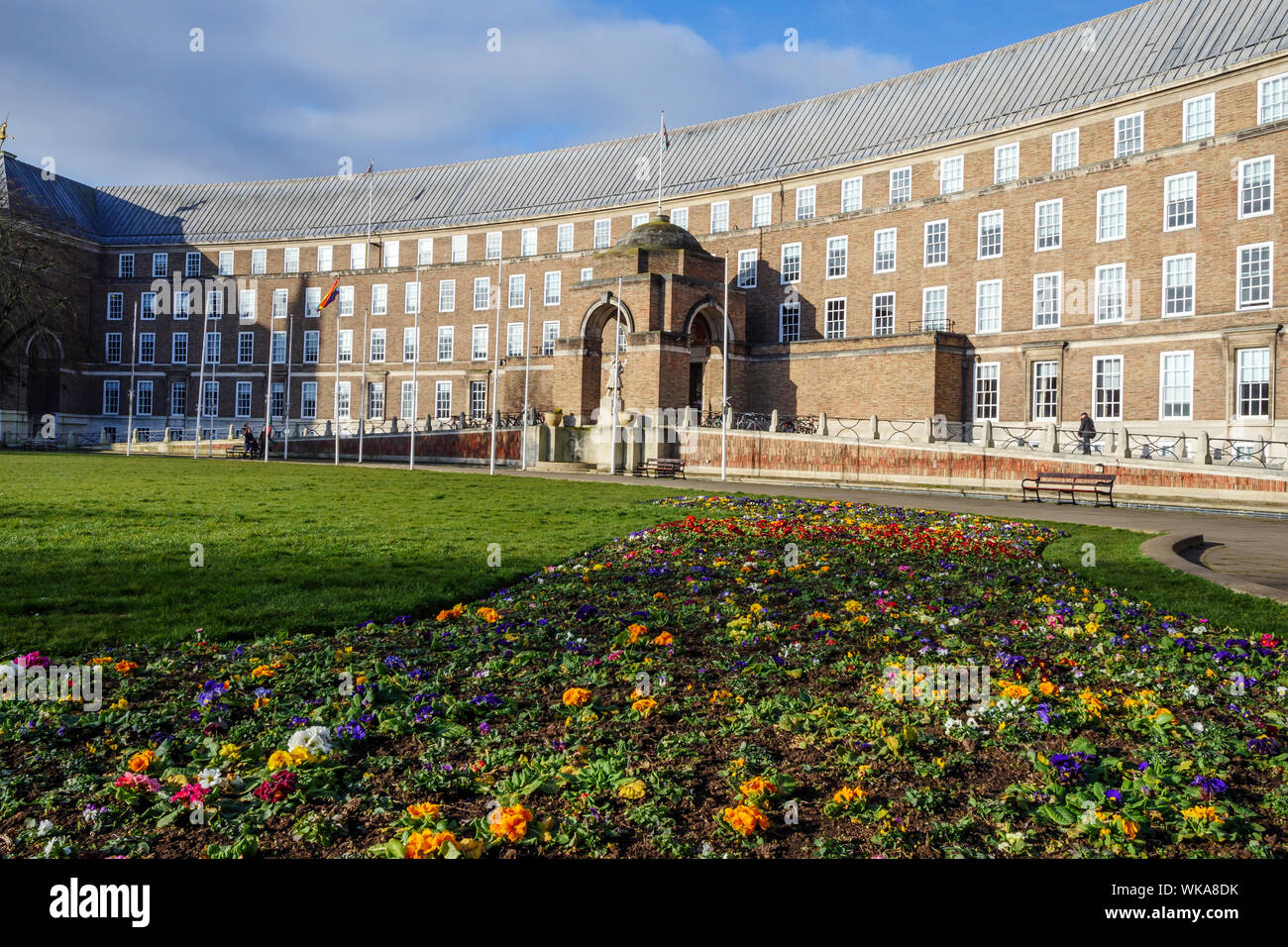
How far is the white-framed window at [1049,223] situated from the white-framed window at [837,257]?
10425 mm

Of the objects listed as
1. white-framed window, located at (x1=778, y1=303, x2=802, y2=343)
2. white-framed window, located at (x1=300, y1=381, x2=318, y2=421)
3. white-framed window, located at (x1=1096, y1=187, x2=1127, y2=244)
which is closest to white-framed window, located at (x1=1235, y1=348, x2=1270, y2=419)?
white-framed window, located at (x1=1096, y1=187, x2=1127, y2=244)

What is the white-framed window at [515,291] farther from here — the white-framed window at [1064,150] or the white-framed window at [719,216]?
the white-framed window at [1064,150]

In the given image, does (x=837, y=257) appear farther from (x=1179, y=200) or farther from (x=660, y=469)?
(x=660, y=469)

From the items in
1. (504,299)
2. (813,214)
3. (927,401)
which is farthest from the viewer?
(504,299)

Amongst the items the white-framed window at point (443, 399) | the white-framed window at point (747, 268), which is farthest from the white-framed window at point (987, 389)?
the white-framed window at point (443, 399)

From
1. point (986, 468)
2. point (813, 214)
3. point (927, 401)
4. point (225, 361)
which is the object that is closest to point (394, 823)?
point (986, 468)

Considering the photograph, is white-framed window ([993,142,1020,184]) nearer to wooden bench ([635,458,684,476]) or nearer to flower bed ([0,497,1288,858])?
wooden bench ([635,458,684,476])

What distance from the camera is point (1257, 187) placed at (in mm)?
35188

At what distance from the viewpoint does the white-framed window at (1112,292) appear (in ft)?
130

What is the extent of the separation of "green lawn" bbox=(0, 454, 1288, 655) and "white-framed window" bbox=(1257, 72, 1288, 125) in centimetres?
2914

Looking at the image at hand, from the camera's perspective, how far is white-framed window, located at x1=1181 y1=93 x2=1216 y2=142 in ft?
122
